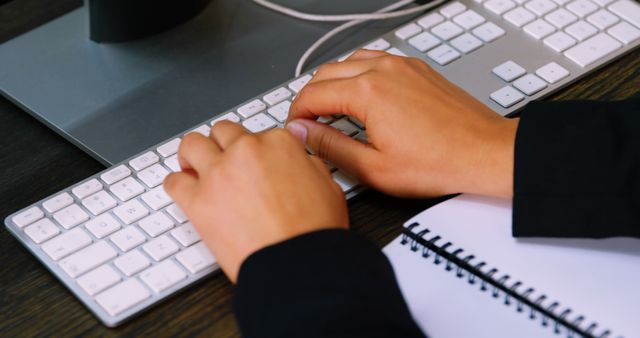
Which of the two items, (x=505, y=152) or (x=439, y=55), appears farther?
(x=439, y=55)

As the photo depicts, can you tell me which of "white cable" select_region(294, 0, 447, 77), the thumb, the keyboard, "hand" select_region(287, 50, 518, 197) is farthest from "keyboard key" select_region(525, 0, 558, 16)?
the thumb

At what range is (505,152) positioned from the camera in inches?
30.7

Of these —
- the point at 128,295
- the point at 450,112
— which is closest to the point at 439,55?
the point at 450,112

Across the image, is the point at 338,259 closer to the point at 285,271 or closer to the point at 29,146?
the point at 285,271

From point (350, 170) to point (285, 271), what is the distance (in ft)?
0.61

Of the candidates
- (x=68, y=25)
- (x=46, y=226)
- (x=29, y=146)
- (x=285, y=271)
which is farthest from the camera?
(x=68, y=25)

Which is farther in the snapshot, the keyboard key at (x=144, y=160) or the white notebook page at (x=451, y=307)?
the keyboard key at (x=144, y=160)

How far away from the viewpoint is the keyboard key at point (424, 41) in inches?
38.1

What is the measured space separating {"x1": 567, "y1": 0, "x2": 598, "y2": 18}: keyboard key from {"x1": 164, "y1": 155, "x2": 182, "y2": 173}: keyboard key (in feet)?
1.58

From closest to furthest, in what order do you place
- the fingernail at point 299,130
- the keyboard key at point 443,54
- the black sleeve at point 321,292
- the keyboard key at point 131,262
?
1. the black sleeve at point 321,292
2. the keyboard key at point 131,262
3. the fingernail at point 299,130
4. the keyboard key at point 443,54

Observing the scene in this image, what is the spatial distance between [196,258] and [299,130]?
16 centimetres

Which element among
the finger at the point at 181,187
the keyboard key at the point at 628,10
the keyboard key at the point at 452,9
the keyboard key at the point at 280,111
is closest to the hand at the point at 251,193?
the finger at the point at 181,187

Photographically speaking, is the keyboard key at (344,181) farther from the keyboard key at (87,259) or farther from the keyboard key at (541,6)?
the keyboard key at (541,6)

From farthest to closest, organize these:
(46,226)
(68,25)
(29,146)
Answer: (68,25) → (29,146) → (46,226)
